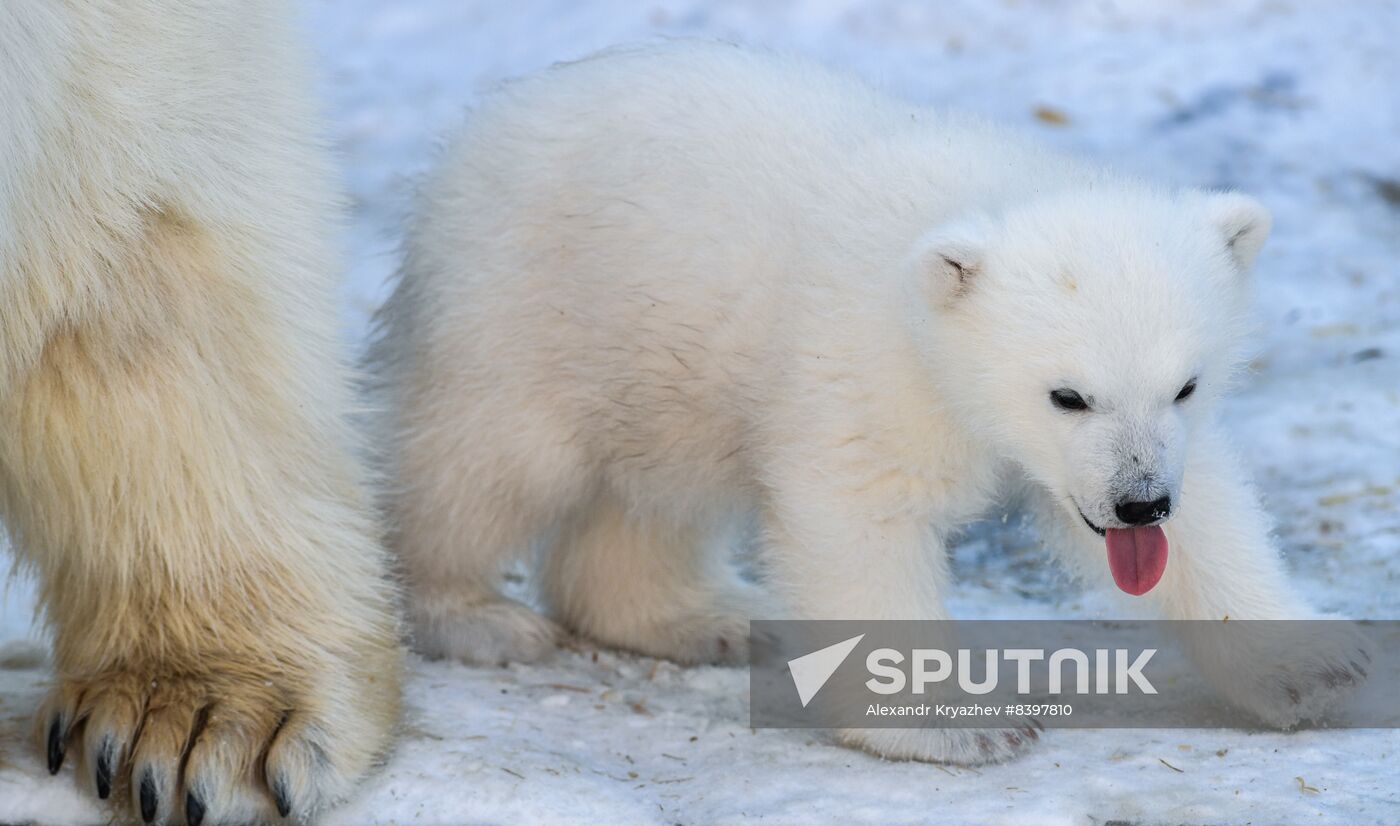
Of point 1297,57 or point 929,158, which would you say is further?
point 1297,57

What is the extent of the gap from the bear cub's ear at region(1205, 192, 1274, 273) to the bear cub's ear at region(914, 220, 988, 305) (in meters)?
0.43

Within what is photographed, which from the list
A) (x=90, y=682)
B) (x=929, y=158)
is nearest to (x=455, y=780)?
(x=90, y=682)

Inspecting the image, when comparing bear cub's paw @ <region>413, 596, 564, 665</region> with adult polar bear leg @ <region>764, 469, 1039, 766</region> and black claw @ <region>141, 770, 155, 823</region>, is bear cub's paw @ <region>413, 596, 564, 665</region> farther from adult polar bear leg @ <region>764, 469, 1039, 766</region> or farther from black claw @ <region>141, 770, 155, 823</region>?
black claw @ <region>141, 770, 155, 823</region>

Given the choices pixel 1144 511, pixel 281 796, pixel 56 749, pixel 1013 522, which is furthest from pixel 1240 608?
pixel 56 749

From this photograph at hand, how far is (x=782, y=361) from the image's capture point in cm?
346

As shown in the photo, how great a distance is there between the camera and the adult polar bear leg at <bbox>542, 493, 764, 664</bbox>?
418 centimetres

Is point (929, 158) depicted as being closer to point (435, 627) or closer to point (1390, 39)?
point (435, 627)

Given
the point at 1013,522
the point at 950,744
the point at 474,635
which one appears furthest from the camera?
the point at 1013,522

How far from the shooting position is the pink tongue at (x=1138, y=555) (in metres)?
3.14

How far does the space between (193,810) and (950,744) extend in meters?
1.35

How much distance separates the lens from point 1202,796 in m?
3.07

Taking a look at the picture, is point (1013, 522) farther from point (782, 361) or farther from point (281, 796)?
point (281, 796)

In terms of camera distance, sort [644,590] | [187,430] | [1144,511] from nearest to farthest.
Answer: [1144,511] < [187,430] < [644,590]

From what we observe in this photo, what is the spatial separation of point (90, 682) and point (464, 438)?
1.02 meters
